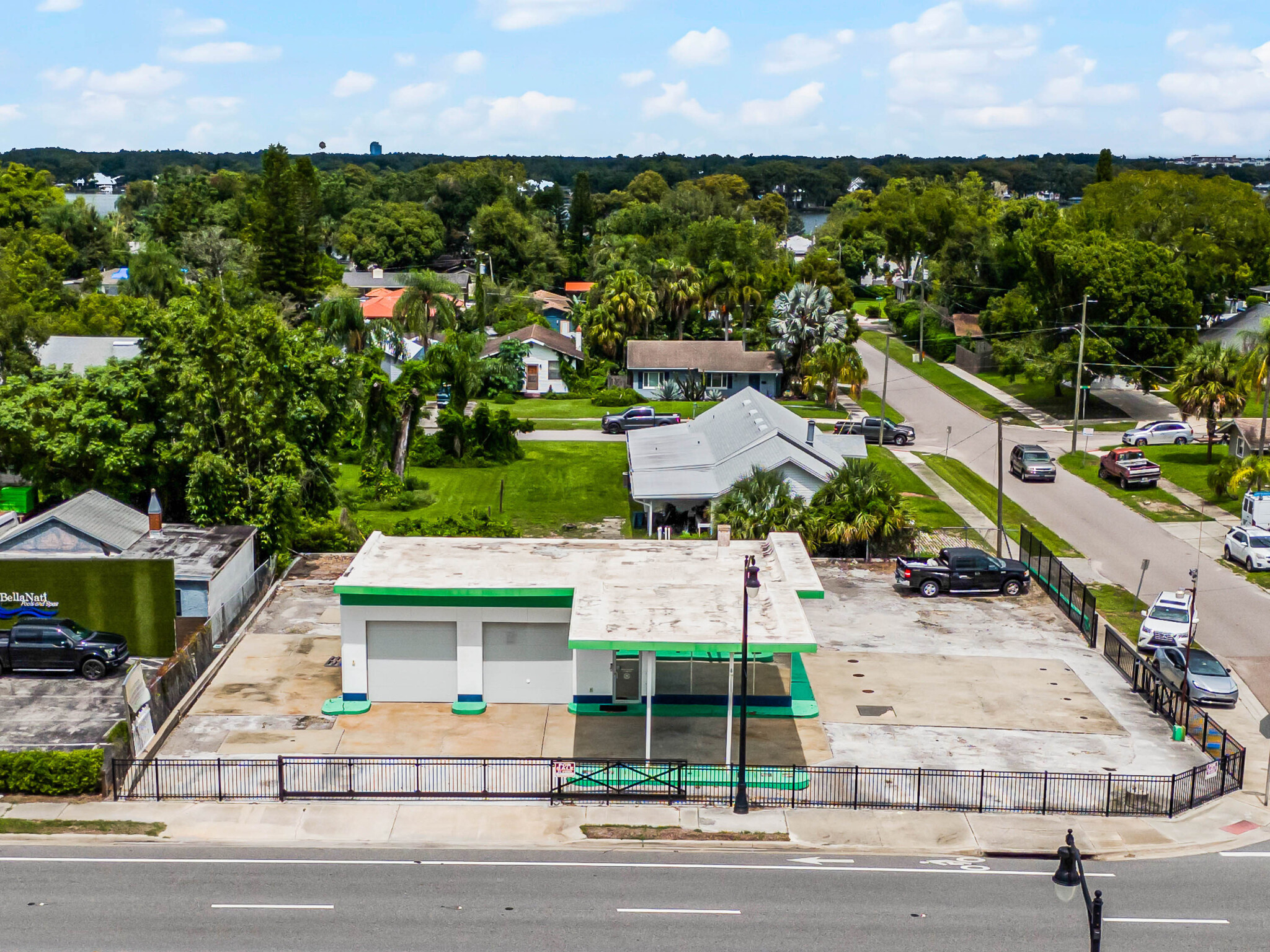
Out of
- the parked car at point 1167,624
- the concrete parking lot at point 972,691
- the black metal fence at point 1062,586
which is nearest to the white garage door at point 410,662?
the concrete parking lot at point 972,691

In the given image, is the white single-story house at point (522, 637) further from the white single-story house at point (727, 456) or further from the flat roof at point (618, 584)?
the white single-story house at point (727, 456)

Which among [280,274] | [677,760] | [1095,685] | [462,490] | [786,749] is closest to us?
[677,760]

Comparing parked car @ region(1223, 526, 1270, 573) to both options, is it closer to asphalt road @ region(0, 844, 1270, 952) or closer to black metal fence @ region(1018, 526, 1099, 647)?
black metal fence @ region(1018, 526, 1099, 647)

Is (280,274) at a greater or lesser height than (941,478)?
greater

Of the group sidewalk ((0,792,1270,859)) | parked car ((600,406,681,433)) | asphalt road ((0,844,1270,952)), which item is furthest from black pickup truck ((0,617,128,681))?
parked car ((600,406,681,433))

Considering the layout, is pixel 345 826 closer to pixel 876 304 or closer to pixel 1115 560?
pixel 1115 560

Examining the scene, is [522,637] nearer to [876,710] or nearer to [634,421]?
[876,710]

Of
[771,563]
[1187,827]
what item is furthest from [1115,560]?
[1187,827]
